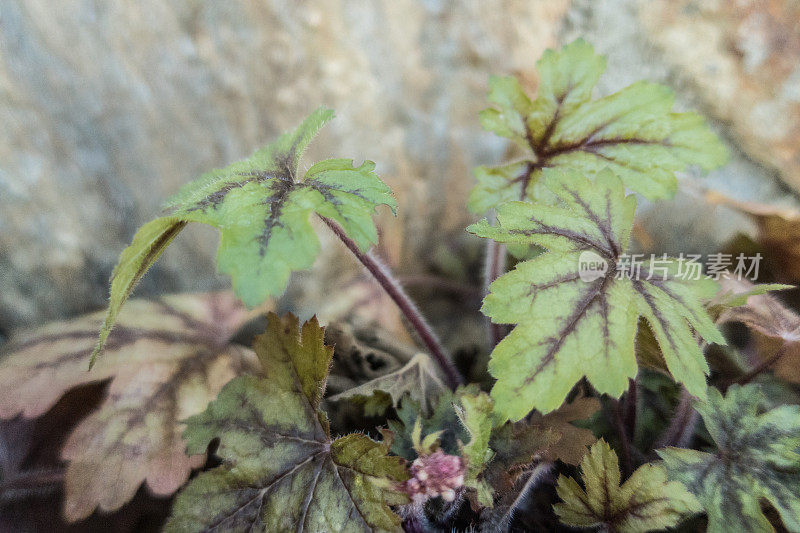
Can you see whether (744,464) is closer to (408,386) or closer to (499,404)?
(499,404)

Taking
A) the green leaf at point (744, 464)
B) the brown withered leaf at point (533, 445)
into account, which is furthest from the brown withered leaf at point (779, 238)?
the brown withered leaf at point (533, 445)

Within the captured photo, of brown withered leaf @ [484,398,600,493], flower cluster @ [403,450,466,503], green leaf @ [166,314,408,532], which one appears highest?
green leaf @ [166,314,408,532]

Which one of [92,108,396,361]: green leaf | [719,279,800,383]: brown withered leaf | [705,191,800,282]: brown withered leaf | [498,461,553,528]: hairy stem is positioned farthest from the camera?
[705,191,800,282]: brown withered leaf

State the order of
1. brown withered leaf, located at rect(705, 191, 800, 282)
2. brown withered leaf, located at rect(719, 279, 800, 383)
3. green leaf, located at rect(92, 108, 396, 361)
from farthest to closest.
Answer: brown withered leaf, located at rect(705, 191, 800, 282) → brown withered leaf, located at rect(719, 279, 800, 383) → green leaf, located at rect(92, 108, 396, 361)

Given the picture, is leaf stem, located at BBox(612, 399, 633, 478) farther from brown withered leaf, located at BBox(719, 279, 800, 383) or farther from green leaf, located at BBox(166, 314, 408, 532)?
green leaf, located at BBox(166, 314, 408, 532)

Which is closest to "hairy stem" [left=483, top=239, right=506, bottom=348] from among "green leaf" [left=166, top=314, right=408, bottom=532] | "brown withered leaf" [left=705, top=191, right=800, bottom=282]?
"green leaf" [left=166, top=314, right=408, bottom=532]

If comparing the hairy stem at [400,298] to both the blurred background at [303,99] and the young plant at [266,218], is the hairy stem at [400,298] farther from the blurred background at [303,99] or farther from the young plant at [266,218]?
the blurred background at [303,99]

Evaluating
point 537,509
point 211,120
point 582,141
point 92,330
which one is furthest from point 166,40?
point 537,509
